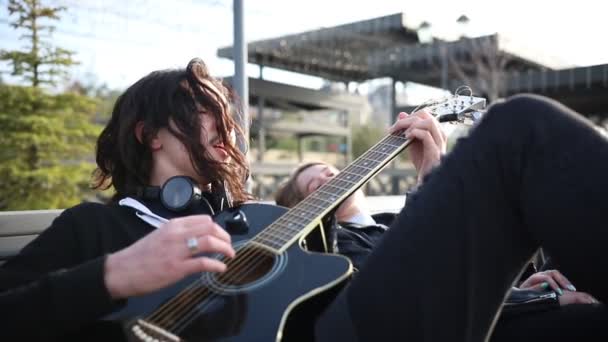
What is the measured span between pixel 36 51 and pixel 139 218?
5847 mm

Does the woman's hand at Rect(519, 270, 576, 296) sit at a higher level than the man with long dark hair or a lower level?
lower

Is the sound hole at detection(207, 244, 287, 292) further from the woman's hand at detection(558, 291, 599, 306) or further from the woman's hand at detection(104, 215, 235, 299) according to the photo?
the woman's hand at detection(558, 291, 599, 306)

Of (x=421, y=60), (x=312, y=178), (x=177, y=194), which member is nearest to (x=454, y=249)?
(x=177, y=194)

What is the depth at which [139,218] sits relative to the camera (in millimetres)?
1725

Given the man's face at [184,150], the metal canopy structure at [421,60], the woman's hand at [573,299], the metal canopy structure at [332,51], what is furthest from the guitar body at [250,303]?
the metal canopy structure at [421,60]

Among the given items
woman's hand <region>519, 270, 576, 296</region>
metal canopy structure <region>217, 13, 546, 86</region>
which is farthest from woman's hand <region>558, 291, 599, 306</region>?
metal canopy structure <region>217, 13, 546, 86</region>

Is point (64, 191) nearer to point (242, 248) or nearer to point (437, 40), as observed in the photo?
point (242, 248)

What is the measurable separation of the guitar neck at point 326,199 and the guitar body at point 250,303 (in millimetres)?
52

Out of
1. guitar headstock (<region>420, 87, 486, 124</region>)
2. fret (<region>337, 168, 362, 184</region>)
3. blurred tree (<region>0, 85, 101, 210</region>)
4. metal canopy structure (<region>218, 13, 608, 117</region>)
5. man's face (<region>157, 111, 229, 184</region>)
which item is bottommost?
blurred tree (<region>0, 85, 101, 210</region>)

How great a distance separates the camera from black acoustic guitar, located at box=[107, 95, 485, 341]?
3.84 ft

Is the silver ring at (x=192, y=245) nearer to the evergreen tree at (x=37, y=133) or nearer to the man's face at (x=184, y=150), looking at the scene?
the man's face at (x=184, y=150)

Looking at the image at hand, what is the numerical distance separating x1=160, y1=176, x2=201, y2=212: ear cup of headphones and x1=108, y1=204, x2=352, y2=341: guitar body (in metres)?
0.41

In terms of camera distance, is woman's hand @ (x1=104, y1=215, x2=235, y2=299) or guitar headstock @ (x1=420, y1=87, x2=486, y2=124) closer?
woman's hand @ (x1=104, y1=215, x2=235, y2=299)

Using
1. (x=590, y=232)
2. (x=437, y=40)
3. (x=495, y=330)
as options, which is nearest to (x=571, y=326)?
(x=495, y=330)
